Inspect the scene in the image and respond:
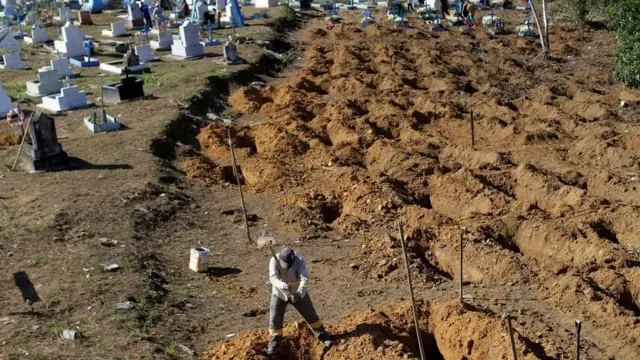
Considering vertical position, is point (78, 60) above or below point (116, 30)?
above

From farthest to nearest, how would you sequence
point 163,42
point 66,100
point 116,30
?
point 116,30 < point 163,42 < point 66,100

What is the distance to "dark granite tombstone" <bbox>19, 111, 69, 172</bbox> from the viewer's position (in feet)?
55.9

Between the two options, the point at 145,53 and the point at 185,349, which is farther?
the point at 145,53

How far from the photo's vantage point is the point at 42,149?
17.2 meters

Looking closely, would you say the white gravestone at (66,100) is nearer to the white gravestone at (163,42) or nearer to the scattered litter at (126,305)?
the white gravestone at (163,42)

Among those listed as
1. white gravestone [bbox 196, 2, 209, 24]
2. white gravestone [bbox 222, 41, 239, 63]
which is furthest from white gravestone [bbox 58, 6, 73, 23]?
white gravestone [bbox 222, 41, 239, 63]

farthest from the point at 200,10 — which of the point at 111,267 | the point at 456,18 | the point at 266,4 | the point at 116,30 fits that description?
the point at 111,267

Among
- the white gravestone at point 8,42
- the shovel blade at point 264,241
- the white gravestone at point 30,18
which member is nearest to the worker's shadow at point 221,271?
the shovel blade at point 264,241

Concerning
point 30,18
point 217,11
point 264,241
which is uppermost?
point 264,241

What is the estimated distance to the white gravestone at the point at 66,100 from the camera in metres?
22.0

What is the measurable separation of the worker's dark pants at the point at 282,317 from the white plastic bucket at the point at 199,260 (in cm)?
304

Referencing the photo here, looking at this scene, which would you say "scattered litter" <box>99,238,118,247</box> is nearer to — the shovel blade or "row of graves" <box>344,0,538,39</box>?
the shovel blade

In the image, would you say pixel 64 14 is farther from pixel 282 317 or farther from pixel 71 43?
pixel 282 317

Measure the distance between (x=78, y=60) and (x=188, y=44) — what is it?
147 inches
